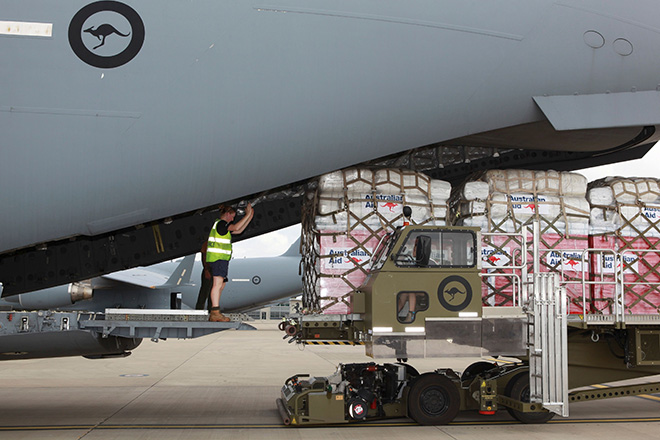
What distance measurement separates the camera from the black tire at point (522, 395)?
29.3ft

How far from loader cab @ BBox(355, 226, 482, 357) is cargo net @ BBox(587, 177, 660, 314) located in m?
2.16

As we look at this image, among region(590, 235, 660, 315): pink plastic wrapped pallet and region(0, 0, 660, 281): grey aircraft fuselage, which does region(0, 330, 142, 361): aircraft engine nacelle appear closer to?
region(0, 0, 660, 281): grey aircraft fuselage

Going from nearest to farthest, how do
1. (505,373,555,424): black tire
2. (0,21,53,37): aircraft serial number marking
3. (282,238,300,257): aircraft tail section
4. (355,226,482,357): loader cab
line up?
(0,21,53,37): aircraft serial number marking
(355,226,482,357): loader cab
(505,373,555,424): black tire
(282,238,300,257): aircraft tail section

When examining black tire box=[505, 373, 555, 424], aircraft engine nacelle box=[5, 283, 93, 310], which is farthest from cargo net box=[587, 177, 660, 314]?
aircraft engine nacelle box=[5, 283, 93, 310]

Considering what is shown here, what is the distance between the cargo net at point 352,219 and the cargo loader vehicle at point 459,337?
11.3 inches

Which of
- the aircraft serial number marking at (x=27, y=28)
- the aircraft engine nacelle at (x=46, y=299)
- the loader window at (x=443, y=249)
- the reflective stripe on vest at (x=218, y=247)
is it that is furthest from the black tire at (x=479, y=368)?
the aircraft engine nacelle at (x=46, y=299)

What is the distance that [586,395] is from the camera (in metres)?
9.19

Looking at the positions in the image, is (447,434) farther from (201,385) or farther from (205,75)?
(201,385)

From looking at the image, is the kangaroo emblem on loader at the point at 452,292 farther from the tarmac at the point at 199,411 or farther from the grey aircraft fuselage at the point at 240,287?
the grey aircraft fuselage at the point at 240,287

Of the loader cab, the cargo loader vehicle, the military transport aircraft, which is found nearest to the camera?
the cargo loader vehicle

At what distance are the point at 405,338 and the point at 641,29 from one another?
529cm

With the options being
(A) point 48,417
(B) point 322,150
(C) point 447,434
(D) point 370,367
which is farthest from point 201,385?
(B) point 322,150

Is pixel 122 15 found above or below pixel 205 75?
above

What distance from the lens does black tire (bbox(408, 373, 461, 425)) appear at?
9070 mm
